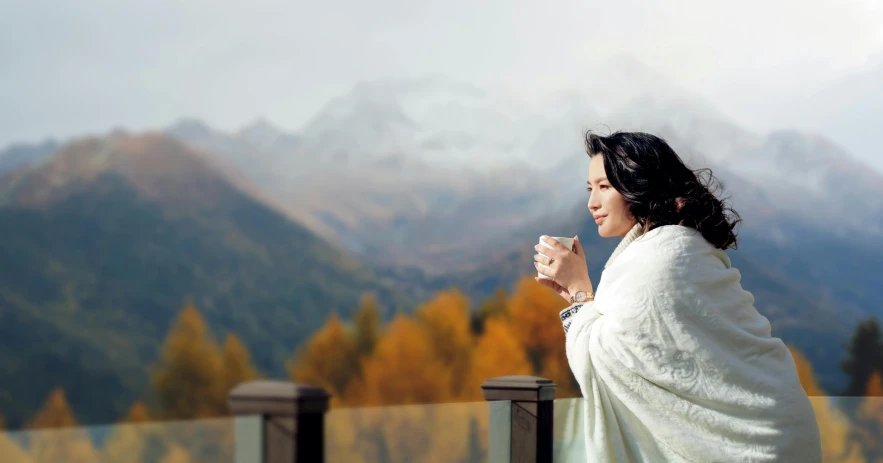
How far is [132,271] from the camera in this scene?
13469mm

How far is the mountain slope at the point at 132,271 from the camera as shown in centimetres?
1273

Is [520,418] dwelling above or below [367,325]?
below

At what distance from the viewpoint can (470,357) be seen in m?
14.8

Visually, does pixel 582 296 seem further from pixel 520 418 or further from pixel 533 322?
pixel 533 322

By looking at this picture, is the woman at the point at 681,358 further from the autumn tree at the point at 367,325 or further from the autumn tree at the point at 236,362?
the autumn tree at the point at 367,325

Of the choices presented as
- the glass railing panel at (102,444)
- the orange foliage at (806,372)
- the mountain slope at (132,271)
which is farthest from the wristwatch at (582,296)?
the orange foliage at (806,372)

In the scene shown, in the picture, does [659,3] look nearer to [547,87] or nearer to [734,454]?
[547,87]

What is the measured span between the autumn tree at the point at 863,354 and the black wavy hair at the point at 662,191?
1468cm

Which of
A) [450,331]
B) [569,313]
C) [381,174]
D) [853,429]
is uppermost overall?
[381,174]

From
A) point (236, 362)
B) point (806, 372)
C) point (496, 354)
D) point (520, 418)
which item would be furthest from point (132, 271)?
point (520, 418)

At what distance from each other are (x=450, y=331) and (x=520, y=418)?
42.9ft

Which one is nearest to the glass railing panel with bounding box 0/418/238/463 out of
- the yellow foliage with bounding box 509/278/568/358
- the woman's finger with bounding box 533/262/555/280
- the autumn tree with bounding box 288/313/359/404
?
the autumn tree with bounding box 288/313/359/404

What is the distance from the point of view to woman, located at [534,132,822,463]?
1.27 m

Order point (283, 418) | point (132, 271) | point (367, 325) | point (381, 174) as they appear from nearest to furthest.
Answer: point (283, 418) → point (132, 271) → point (367, 325) → point (381, 174)
